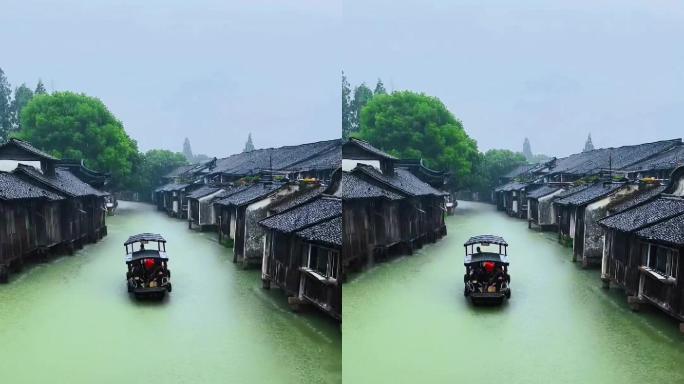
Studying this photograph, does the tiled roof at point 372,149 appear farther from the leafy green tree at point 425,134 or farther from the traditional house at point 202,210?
the traditional house at point 202,210

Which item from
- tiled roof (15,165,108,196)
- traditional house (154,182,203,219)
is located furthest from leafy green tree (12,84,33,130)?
traditional house (154,182,203,219)

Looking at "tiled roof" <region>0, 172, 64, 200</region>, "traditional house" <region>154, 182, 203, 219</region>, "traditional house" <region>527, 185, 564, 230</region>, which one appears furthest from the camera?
"traditional house" <region>527, 185, 564, 230</region>

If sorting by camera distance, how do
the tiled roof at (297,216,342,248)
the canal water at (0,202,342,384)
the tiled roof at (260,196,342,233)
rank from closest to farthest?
1. the canal water at (0,202,342,384)
2. the tiled roof at (297,216,342,248)
3. the tiled roof at (260,196,342,233)

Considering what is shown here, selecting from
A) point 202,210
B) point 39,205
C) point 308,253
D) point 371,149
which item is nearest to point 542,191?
point 202,210

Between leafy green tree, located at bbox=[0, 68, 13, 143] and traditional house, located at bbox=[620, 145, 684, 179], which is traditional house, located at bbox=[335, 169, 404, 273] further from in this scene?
traditional house, located at bbox=[620, 145, 684, 179]

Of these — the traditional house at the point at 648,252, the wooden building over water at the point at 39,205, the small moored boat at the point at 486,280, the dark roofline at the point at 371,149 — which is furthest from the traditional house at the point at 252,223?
the traditional house at the point at 648,252

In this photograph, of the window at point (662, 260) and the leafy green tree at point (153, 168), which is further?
the leafy green tree at point (153, 168)
